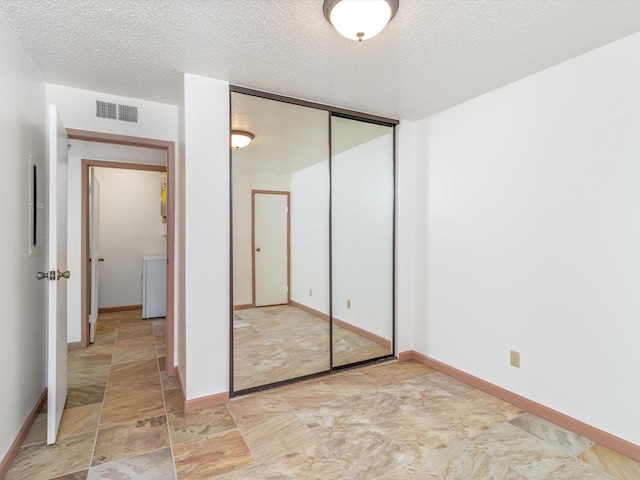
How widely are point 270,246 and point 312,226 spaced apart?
0.44 m

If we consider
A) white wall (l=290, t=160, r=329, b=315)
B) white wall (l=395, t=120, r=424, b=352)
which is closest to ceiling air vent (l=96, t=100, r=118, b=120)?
white wall (l=290, t=160, r=329, b=315)

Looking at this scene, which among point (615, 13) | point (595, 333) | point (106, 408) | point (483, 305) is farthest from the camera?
point (483, 305)

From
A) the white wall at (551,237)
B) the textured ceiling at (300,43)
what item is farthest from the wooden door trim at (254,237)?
the white wall at (551,237)

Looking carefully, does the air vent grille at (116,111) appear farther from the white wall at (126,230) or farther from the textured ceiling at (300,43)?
the white wall at (126,230)

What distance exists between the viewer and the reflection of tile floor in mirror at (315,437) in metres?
1.81

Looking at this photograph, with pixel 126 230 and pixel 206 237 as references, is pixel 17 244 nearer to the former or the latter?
pixel 206 237

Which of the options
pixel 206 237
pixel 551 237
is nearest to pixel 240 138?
pixel 206 237

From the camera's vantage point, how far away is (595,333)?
209cm

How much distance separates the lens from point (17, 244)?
1964 millimetres

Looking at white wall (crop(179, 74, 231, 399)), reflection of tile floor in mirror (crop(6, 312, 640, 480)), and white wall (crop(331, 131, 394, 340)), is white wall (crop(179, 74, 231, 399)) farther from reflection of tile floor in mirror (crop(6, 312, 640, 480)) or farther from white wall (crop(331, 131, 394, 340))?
white wall (crop(331, 131, 394, 340))

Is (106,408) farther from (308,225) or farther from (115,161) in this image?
(115,161)

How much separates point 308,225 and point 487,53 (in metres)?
1.89

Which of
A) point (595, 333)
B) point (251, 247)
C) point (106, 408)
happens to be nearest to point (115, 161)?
point (251, 247)

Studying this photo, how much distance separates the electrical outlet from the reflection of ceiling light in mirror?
2666 mm
